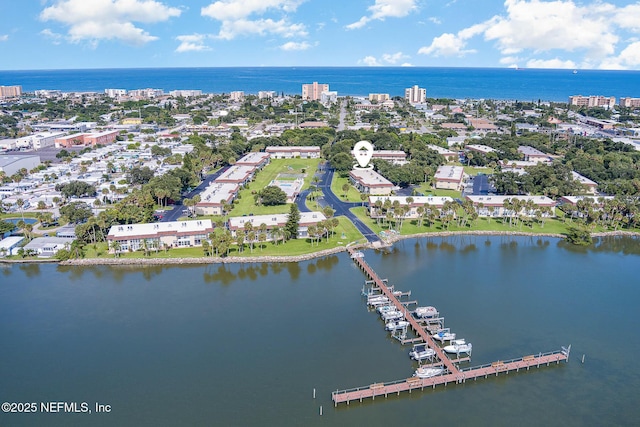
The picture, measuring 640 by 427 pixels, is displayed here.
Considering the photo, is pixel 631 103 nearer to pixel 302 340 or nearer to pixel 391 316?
pixel 391 316

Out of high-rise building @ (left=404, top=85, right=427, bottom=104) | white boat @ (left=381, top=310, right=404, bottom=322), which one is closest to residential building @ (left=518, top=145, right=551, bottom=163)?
white boat @ (left=381, top=310, right=404, bottom=322)

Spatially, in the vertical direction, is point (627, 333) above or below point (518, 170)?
below

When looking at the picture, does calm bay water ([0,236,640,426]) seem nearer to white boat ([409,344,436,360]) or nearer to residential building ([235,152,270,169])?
white boat ([409,344,436,360])

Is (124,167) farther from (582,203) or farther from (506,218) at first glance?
(582,203)

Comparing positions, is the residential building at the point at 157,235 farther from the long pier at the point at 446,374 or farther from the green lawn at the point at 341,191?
the long pier at the point at 446,374

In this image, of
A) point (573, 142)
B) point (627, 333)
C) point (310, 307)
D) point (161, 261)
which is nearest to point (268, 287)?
point (310, 307)

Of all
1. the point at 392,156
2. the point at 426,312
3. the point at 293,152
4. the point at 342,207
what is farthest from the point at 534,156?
the point at 426,312

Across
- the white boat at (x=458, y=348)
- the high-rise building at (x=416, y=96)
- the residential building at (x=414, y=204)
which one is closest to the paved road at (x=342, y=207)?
the residential building at (x=414, y=204)
